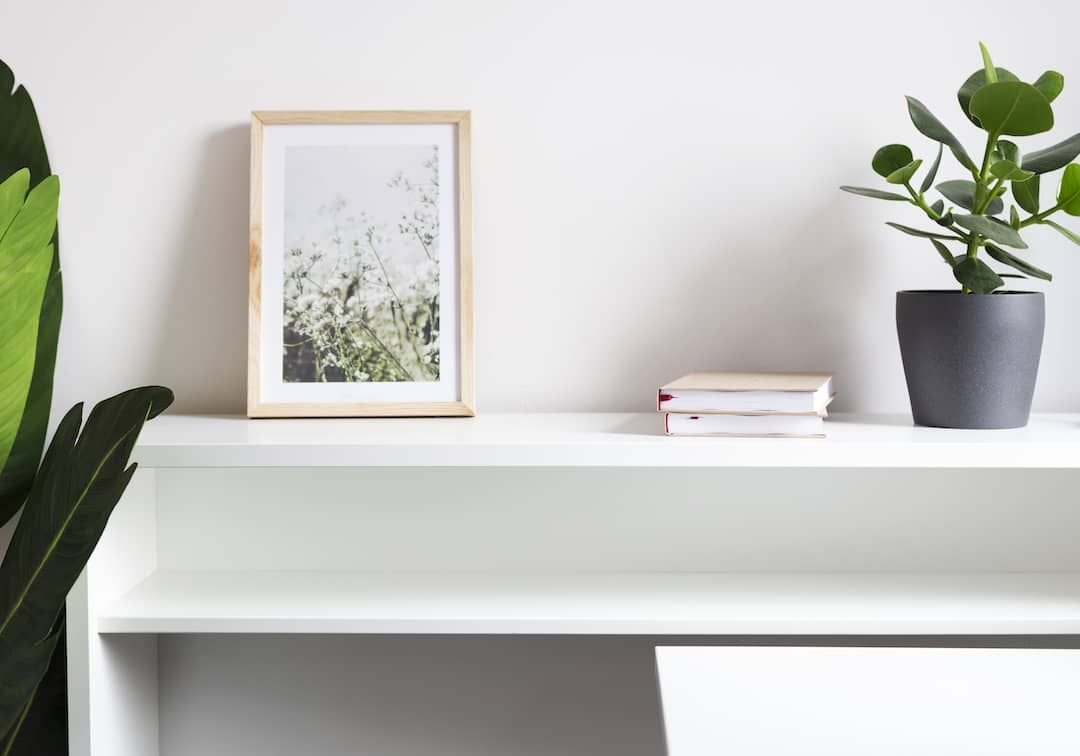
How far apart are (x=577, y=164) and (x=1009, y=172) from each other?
1.90 ft

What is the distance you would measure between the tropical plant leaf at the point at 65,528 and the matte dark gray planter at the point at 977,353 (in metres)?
0.95

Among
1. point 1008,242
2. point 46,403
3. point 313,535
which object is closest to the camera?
point 1008,242

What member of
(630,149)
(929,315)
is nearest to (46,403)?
(630,149)

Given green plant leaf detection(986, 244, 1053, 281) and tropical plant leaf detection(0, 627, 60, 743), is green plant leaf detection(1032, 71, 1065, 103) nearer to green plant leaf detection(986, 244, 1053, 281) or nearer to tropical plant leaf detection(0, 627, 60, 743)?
green plant leaf detection(986, 244, 1053, 281)

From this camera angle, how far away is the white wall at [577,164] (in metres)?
1.42

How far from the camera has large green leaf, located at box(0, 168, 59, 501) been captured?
1128 millimetres

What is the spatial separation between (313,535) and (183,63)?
0.72m

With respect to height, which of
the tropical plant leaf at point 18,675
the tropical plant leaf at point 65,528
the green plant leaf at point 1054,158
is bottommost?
the tropical plant leaf at point 18,675

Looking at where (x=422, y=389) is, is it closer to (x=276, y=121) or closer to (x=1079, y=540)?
(x=276, y=121)

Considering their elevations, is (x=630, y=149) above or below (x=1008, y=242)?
above

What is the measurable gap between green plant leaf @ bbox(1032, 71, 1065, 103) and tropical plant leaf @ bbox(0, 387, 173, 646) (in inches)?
44.6

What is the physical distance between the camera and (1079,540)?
146cm

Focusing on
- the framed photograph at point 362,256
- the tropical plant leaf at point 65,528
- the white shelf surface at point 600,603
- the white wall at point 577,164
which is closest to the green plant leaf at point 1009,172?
the white wall at point 577,164

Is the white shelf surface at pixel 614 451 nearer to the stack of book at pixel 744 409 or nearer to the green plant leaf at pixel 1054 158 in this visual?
the stack of book at pixel 744 409
